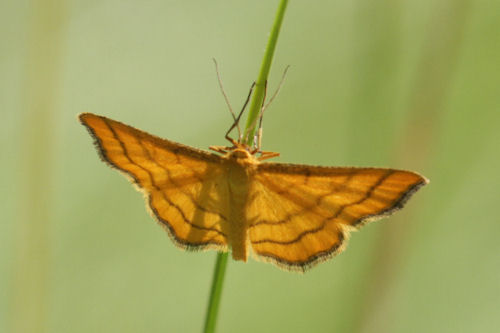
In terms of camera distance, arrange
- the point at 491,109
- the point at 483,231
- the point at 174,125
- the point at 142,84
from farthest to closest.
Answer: the point at 142,84
the point at 174,125
the point at 491,109
the point at 483,231

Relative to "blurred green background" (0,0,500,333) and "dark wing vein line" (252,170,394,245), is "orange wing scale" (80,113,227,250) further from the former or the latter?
"blurred green background" (0,0,500,333)

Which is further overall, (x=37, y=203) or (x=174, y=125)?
(x=174, y=125)

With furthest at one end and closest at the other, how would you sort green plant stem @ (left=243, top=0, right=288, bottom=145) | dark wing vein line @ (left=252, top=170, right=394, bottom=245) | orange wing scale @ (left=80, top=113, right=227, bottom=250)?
orange wing scale @ (left=80, top=113, right=227, bottom=250), dark wing vein line @ (left=252, top=170, right=394, bottom=245), green plant stem @ (left=243, top=0, right=288, bottom=145)

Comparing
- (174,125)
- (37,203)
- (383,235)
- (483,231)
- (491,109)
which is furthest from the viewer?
(174,125)

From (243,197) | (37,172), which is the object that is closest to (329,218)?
(243,197)

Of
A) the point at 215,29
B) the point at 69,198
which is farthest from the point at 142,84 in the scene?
the point at 69,198

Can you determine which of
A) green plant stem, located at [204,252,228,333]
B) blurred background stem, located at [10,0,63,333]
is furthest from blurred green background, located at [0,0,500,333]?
green plant stem, located at [204,252,228,333]

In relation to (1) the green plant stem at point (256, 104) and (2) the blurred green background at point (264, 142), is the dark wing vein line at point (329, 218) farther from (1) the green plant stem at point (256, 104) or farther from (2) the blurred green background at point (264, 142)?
(1) the green plant stem at point (256, 104)

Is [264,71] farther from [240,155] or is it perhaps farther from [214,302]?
[214,302]

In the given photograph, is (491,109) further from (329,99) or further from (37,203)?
(37,203)
